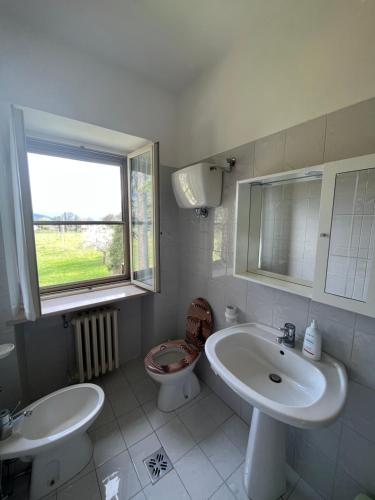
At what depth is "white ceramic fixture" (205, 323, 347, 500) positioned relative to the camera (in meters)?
0.75

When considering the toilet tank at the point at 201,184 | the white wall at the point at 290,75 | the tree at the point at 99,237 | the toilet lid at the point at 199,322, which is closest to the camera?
the white wall at the point at 290,75

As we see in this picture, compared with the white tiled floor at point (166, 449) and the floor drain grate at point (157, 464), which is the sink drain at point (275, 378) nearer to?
the white tiled floor at point (166, 449)

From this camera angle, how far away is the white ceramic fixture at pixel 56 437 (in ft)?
3.22

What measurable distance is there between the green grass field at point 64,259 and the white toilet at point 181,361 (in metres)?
0.95

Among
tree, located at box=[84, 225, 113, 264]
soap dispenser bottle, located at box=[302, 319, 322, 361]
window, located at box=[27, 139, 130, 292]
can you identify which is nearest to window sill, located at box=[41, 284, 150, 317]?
window, located at box=[27, 139, 130, 292]

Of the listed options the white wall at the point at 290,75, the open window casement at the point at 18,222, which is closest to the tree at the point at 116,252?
the open window casement at the point at 18,222

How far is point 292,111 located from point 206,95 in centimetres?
79

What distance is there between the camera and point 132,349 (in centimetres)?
211

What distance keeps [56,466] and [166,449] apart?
24.3 inches

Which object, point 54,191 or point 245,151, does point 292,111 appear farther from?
point 54,191

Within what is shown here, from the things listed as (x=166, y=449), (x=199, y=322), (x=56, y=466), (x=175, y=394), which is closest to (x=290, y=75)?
(x=199, y=322)

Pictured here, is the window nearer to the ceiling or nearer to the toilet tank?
the ceiling

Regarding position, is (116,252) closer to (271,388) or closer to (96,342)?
(96,342)

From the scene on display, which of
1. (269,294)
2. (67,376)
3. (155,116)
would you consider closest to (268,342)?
(269,294)
